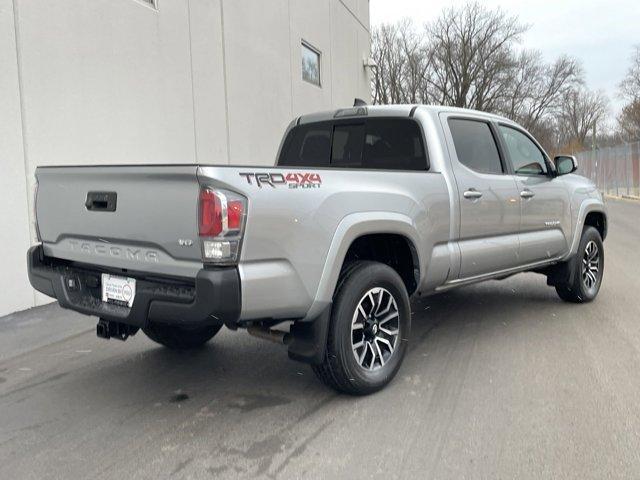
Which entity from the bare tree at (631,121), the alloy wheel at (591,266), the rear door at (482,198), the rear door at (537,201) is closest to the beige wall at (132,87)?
the rear door at (482,198)

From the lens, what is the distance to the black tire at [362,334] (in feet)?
11.9

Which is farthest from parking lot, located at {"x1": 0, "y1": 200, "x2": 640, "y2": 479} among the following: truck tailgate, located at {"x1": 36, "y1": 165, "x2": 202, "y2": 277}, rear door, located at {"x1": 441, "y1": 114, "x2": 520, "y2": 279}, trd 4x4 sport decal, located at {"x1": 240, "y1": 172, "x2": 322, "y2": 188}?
trd 4x4 sport decal, located at {"x1": 240, "y1": 172, "x2": 322, "y2": 188}

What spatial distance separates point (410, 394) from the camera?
155 inches

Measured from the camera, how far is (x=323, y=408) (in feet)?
12.2

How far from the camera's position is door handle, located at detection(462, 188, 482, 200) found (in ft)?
15.4

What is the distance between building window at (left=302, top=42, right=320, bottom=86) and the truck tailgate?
10945 mm

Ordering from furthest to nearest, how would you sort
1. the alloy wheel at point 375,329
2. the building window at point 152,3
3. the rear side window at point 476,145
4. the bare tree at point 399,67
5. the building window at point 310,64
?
the bare tree at point 399,67, the building window at point 310,64, the building window at point 152,3, the rear side window at point 476,145, the alloy wheel at point 375,329

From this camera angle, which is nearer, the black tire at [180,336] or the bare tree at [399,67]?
the black tire at [180,336]

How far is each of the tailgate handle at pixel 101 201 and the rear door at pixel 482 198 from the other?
254cm

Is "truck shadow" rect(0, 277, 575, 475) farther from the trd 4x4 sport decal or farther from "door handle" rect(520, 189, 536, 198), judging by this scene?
the trd 4x4 sport decal

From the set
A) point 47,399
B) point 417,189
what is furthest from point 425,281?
point 47,399

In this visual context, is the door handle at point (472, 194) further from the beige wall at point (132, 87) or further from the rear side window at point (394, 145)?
the beige wall at point (132, 87)

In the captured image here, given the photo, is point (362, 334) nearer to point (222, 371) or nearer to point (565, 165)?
point (222, 371)

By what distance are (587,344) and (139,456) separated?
359 centimetres
